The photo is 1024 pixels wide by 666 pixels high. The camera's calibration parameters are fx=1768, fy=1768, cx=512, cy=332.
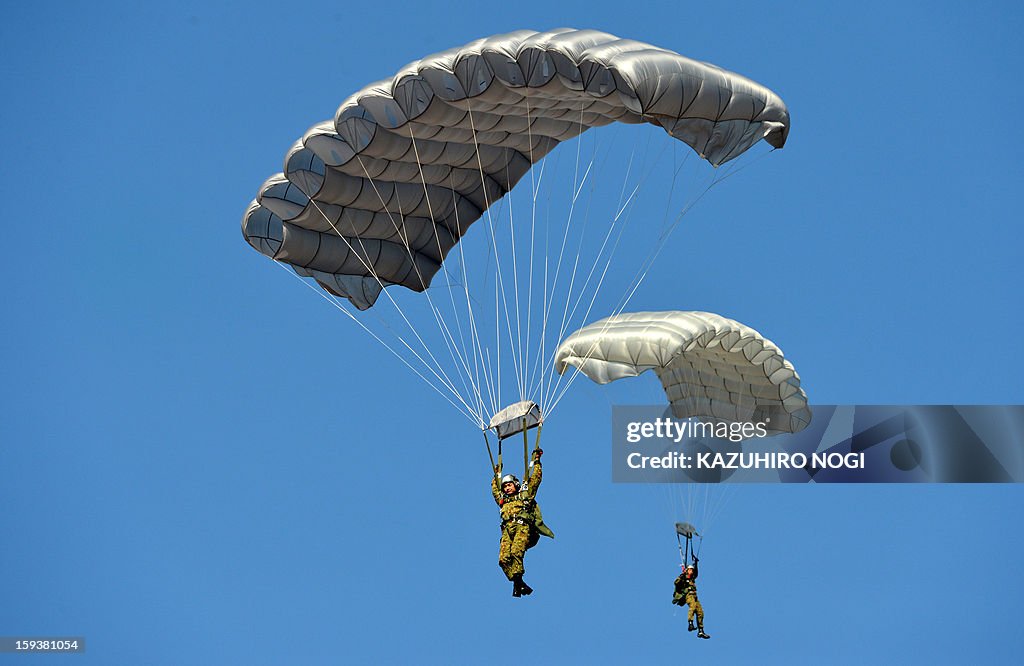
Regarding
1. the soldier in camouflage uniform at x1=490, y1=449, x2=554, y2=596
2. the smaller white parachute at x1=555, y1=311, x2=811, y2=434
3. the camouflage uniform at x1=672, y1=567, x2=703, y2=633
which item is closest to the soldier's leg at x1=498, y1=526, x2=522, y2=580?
the soldier in camouflage uniform at x1=490, y1=449, x2=554, y2=596

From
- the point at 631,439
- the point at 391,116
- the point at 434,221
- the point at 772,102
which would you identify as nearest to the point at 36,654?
the point at 631,439

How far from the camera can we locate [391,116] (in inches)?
853

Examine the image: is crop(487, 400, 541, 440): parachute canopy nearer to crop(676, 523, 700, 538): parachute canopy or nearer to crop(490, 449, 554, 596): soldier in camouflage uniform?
crop(490, 449, 554, 596): soldier in camouflage uniform

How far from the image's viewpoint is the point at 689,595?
27.3m

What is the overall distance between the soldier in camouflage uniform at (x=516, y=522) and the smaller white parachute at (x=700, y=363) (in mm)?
3709

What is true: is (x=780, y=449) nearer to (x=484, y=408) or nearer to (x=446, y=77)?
(x=484, y=408)

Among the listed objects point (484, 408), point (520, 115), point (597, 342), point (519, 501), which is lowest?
point (519, 501)

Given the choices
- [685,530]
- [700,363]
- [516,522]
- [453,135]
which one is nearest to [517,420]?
[516,522]

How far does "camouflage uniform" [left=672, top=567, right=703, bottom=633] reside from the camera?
89.5ft

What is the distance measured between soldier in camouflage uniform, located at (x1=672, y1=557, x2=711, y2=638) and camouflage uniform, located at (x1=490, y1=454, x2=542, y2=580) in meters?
6.43

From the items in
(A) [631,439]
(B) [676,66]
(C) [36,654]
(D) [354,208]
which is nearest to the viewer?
(B) [676,66]

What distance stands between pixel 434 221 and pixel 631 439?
819cm

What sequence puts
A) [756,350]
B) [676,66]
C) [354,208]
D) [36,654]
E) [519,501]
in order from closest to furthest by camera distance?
[676,66], [519,501], [354,208], [756,350], [36,654]

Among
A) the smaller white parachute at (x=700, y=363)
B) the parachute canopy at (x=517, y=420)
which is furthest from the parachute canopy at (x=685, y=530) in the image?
the parachute canopy at (x=517, y=420)
